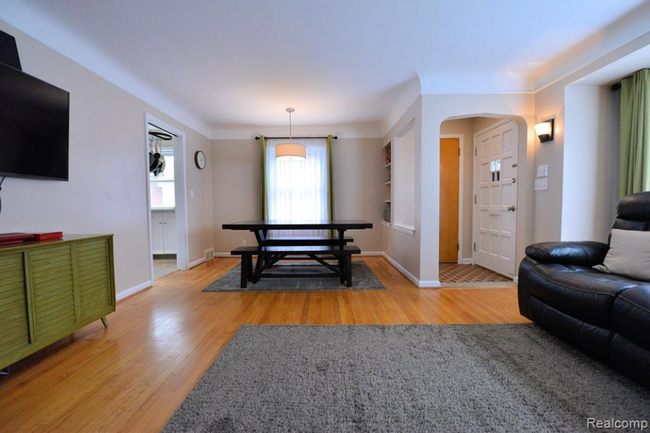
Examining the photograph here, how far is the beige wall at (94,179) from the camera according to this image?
1.92 m

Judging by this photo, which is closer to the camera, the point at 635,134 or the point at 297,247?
the point at 635,134

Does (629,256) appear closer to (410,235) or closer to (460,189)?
(410,235)

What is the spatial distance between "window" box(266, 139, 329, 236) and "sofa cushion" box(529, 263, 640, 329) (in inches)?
137

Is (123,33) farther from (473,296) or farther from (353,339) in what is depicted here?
(473,296)

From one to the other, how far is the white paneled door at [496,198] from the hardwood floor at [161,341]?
81 centimetres

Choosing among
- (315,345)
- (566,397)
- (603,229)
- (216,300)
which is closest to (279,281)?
(216,300)

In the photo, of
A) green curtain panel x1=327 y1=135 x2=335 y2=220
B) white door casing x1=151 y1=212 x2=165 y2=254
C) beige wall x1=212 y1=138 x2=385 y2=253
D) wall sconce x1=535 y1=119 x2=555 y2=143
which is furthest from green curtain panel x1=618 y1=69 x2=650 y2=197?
white door casing x1=151 y1=212 x2=165 y2=254

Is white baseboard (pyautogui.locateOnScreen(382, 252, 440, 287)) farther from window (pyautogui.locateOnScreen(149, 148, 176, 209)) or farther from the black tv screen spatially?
window (pyautogui.locateOnScreen(149, 148, 176, 209))

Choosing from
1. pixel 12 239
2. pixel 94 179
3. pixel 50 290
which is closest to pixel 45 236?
pixel 12 239

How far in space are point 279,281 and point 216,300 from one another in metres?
0.83

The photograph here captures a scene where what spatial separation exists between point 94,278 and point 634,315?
3333 millimetres

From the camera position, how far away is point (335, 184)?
5.02 metres

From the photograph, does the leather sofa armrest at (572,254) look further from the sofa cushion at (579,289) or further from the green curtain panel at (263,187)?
the green curtain panel at (263,187)

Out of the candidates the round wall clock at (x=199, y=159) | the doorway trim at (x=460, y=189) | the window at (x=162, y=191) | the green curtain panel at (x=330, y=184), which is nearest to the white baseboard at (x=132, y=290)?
the round wall clock at (x=199, y=159)
